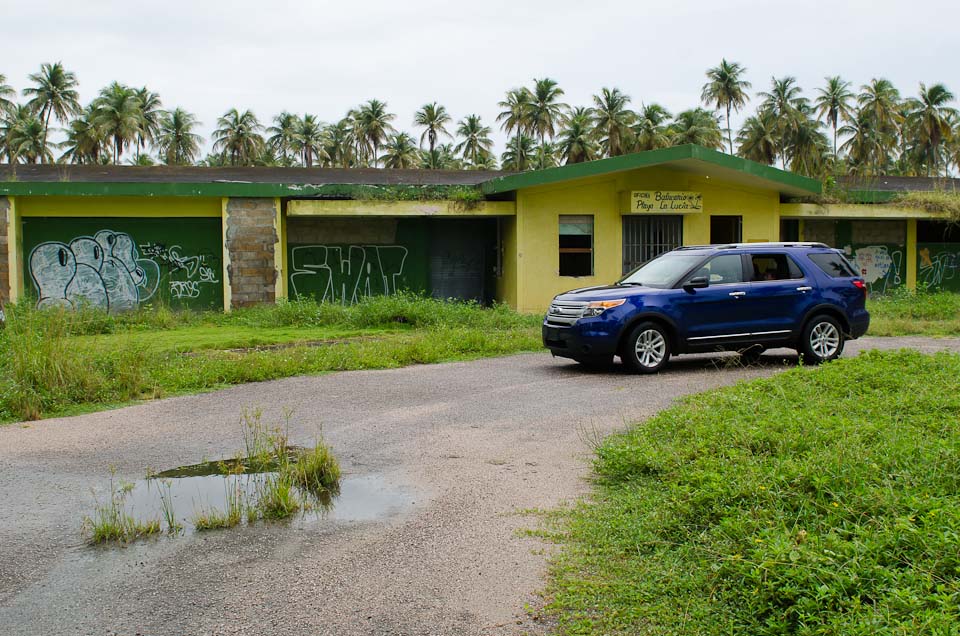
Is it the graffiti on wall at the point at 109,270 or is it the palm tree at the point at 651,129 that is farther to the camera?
the palm tree at the point at 651,129

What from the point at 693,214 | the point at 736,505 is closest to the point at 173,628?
the point at 736,505

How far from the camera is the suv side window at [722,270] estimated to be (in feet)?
40.0

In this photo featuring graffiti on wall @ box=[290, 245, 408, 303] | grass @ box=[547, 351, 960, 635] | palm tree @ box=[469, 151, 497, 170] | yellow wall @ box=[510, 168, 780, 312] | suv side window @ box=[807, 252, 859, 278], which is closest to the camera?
grass @ box=[547, 351, 960, 635]

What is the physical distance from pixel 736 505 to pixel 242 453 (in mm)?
4290

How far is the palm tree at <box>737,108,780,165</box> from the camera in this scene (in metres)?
52.4

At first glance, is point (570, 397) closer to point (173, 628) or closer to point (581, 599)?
point (581, 599)

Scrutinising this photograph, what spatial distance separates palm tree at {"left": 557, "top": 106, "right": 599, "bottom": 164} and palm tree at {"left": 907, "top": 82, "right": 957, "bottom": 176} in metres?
20.0

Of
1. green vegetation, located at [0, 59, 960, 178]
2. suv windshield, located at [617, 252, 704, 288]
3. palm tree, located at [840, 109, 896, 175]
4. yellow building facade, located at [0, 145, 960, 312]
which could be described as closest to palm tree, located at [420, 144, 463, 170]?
green vegetation, located at [0, 59, 960, 178]

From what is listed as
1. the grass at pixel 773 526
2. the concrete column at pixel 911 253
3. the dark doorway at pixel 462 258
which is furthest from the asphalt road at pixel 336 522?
the concrete column at pixel 911 253

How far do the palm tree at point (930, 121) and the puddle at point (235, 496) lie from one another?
5660 cm

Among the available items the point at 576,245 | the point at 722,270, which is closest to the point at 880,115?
the point at 576,245

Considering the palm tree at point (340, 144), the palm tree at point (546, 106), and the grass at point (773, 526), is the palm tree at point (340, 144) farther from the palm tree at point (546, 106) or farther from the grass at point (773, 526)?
the grass at point (773, 526)

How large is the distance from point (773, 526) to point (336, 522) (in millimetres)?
2636

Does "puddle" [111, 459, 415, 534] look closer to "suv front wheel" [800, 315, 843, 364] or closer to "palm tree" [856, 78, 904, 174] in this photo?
"suv front wheel" [800, 315, 843, 364]
